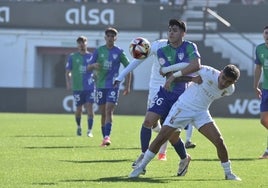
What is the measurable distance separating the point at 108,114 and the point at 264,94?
11.3 feet

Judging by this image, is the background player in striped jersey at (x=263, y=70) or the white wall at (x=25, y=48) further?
the white wall at (x=25, y=48)

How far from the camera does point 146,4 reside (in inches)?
1672

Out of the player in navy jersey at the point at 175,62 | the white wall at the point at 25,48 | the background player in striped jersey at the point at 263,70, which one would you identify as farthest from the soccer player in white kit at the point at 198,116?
the white wall at the point at 25,48

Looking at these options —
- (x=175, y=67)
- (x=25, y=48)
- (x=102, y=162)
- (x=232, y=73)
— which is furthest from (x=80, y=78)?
(x=25, y=48)

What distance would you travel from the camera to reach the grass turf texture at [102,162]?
12.0 metres

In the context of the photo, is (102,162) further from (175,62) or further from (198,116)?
(198,116)

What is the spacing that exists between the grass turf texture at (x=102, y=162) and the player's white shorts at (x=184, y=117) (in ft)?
2.46

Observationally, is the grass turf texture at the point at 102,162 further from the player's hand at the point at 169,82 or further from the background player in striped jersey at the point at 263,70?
the player's hand at the point at 169,82

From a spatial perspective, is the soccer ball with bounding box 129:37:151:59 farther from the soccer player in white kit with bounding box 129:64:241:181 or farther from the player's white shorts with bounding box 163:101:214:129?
the player's white shorts with bounding box 163:101:214:129

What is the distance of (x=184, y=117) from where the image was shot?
492 inches

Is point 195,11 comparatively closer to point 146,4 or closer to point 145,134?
point 146,4

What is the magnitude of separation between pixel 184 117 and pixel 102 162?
109 inches

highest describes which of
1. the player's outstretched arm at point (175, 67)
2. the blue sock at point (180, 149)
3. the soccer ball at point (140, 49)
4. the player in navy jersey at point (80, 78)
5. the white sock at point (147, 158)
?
the soccer ball at point (140, 49)

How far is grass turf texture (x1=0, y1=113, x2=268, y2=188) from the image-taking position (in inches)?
474
